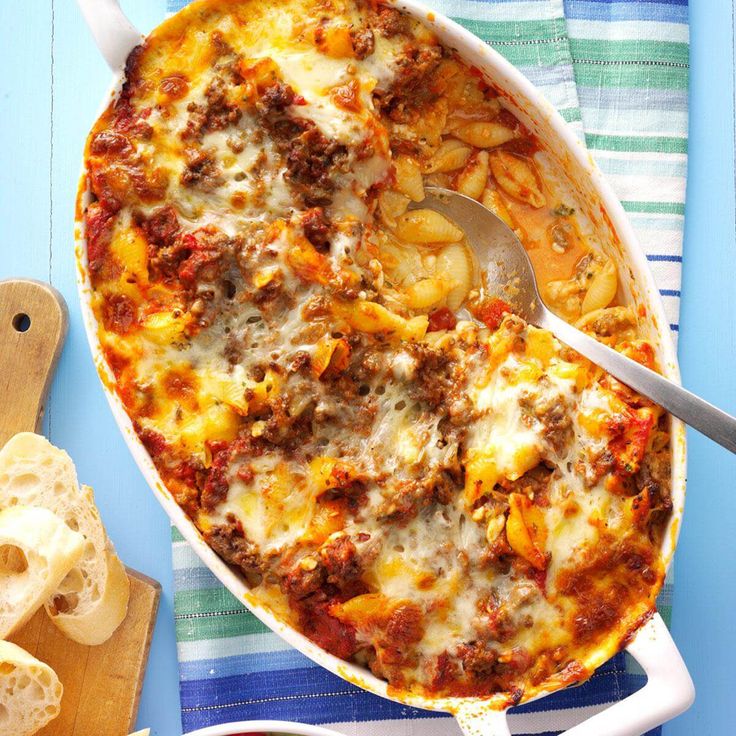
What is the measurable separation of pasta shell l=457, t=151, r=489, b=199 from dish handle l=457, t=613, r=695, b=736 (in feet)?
4.62

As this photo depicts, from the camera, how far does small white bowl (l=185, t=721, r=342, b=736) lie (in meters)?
2.79

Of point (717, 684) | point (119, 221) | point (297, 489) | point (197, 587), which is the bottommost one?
point (717, 684)

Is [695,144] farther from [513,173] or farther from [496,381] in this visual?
[496,381]

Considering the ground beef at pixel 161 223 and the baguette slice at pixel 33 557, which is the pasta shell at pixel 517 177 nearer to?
the ground beef at pixel 161 223

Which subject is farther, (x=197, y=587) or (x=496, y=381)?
(x=197, y=587)

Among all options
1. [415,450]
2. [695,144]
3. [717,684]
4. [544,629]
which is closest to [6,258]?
[415,450]

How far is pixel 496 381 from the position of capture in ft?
9.06

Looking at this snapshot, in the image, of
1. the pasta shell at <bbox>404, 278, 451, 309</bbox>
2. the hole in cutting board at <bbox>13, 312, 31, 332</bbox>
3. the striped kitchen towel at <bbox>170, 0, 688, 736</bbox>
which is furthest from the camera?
the hole in cutting board at <bbox>13, 312, 31, 332</bbox>

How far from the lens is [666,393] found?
2.66 meters

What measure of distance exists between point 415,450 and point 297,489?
1.18 feet

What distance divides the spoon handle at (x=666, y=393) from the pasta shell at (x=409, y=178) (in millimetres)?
682

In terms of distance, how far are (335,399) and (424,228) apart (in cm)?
63

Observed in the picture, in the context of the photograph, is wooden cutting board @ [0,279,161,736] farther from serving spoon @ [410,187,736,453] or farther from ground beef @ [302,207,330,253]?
serving spoon @ [410,187,736,453]

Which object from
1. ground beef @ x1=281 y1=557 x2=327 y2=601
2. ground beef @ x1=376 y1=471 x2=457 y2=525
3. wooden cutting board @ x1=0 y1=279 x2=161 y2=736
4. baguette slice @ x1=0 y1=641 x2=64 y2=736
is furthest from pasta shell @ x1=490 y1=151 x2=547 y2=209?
baguette slice @ x1=0 y1=641 x2=64 y2=736
